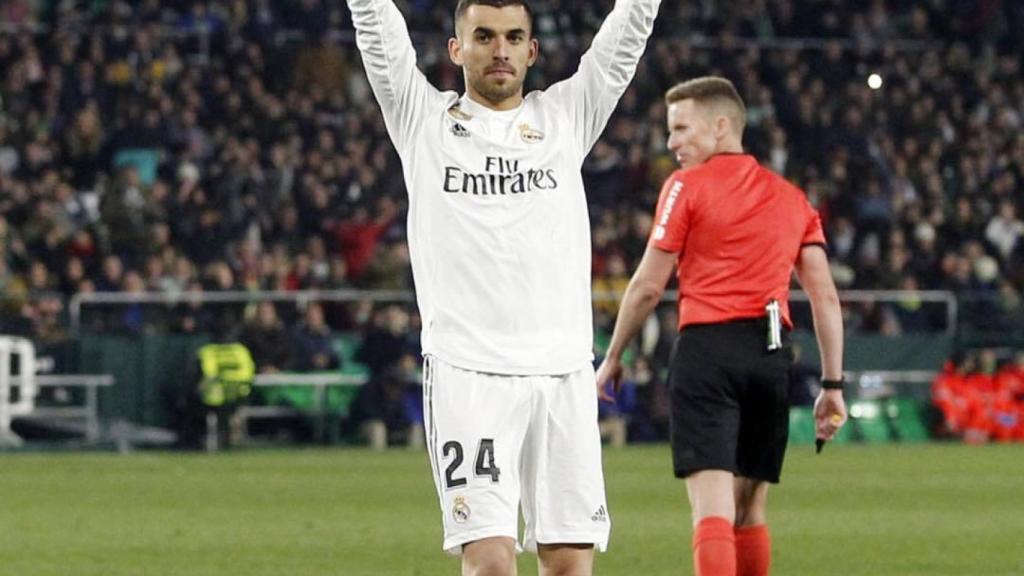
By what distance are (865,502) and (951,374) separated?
368 inches

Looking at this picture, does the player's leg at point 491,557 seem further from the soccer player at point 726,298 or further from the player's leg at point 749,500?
the player's leg at point 749,500

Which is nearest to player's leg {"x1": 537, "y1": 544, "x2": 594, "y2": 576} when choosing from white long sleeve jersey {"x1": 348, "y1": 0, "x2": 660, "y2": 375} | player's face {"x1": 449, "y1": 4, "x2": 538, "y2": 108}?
white long sleeve jersey {"x1": 348, "y1": 0, "x2": 660, "y2": 375}

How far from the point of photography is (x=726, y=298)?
25.8ft

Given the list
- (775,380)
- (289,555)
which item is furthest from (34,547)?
(775,380)

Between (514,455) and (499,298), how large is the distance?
1.41 ft

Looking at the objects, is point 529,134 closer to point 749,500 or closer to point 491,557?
point 491,557

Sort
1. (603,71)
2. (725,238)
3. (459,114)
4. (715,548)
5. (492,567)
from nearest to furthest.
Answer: (492,567) < (459,114) < (603,71) < (715,548) < (725,238)

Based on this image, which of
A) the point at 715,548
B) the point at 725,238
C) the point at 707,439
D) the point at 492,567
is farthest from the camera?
the point at 725,238

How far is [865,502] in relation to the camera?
15.7 m

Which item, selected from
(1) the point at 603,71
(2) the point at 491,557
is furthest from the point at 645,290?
(2) the point at 491,557

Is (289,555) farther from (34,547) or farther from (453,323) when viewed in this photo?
(453,323)

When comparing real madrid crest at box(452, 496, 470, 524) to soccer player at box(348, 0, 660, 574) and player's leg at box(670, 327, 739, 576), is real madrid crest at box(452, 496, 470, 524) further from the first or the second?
player's leg at box(670, 327, 739, 576)

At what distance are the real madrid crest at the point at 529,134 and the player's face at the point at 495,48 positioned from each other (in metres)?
0.09

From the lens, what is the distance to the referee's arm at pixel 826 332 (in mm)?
7926
